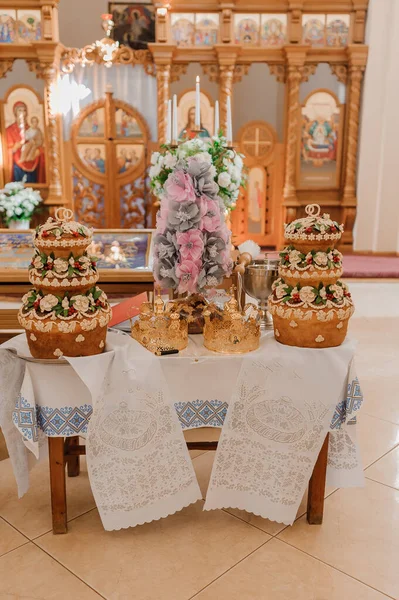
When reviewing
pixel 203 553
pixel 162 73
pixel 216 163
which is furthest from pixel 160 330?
pixel 162 73

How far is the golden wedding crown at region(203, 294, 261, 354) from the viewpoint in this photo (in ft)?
6.91

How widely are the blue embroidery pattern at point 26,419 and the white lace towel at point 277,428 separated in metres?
0.70

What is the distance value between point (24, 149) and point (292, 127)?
12.9ft

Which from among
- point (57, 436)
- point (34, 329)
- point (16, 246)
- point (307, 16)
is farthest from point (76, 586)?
point (307, 16)

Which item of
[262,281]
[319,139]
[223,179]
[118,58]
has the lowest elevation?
[262,281]

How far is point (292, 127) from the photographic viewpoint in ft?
26.5

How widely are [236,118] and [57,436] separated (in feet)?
23.4

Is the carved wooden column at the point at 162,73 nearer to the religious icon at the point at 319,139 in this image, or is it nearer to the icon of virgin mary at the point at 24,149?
the icon of virgin mary at the point at 24,149

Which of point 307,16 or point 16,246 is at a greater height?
point 307,16

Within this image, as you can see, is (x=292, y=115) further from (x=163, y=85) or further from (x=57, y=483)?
(x=57, y=483)

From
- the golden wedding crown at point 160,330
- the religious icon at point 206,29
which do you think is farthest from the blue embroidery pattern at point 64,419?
the religious icon at point 206,29

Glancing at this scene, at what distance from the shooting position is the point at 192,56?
804cm

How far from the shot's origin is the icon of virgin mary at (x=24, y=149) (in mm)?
8258

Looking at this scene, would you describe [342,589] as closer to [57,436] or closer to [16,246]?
[57,436]
